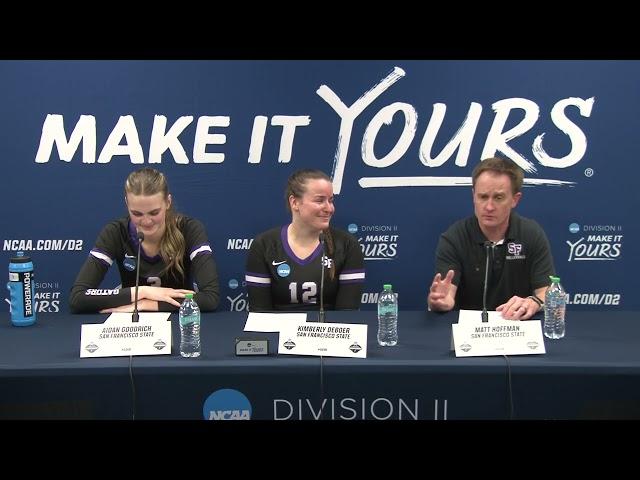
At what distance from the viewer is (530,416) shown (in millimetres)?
2166

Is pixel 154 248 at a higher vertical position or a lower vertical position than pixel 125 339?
higher

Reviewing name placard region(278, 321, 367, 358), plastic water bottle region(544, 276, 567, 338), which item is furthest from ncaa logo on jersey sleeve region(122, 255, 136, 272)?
plastic water bottle region(544, 276, 567, 338)

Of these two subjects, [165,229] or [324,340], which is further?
[165,229]

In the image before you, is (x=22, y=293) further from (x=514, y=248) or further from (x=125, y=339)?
(x=514, y=248)

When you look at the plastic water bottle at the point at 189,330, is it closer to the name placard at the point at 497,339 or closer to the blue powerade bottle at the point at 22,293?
the blue powerade bottle at the point at 22,293

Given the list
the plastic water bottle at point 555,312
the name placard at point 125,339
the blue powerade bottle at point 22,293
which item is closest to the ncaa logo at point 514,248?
the plastic water bottle at point 555,312

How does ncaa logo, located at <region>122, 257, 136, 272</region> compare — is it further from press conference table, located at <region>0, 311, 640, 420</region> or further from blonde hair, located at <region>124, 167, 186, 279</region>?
press conference table, located at <region>0, 311, 640, 420</region>

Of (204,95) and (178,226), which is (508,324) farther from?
(204,95)

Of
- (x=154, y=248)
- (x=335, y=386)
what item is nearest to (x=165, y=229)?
(x=154, y=248)

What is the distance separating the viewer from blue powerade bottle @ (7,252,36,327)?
8.48 feet

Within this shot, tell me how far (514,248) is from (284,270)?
115 centimetres

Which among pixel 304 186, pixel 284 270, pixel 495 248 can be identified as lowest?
pixel 284 270

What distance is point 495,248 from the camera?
3.16 meters

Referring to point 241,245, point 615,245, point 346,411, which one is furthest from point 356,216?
point 346,411
